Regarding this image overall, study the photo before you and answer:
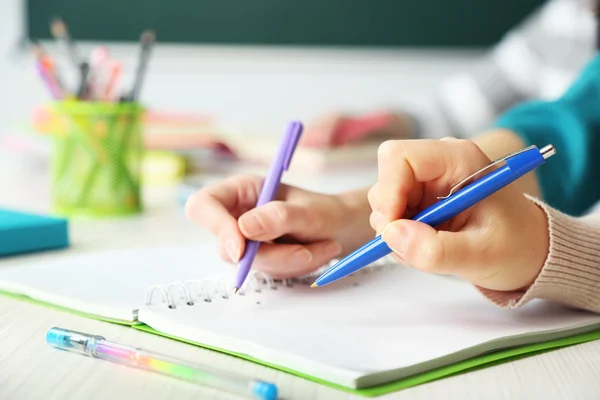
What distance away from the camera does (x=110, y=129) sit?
803 mm

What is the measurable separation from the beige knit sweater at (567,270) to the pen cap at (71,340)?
234mm

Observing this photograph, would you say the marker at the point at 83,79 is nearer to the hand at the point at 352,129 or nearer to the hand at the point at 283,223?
the hand at the point at 283,223

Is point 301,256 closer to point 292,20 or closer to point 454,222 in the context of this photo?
point 454,222

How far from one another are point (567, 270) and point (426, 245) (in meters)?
0.12

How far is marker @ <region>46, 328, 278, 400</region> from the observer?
13.4 inches

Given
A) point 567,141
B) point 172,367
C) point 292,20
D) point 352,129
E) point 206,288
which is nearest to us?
point 172,367

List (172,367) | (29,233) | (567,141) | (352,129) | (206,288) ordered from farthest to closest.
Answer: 1. (352,129)
2. (567,141)
3. (29,233)
4. (206,288)
5. (172,367)

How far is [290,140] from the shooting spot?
54 cm

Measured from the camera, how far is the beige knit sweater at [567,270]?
0.45 meters

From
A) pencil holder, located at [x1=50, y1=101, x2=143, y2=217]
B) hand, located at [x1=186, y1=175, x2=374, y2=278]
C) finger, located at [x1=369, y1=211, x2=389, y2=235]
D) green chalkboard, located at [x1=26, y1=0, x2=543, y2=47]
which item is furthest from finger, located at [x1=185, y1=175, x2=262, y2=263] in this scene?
green chalkboard, located at [x1=26, y1=0, x2=543, y2=47]

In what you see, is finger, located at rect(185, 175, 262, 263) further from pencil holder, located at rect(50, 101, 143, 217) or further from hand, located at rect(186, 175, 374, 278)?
pencil holder, located at rect(50, 101, 143, 217)

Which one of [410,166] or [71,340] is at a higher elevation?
[410,166]

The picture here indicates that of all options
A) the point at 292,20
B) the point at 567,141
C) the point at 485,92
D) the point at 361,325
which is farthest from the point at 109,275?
the point at 292,20

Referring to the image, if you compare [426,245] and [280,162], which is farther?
[280,162]
